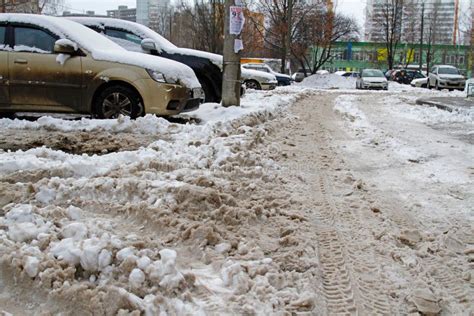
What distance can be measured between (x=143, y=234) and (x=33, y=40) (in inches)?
233

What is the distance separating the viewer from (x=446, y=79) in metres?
32.2

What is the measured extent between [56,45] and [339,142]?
180 inches

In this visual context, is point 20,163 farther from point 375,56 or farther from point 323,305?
point 375,56

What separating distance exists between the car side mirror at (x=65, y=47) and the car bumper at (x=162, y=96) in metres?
1.11

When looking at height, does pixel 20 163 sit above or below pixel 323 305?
above

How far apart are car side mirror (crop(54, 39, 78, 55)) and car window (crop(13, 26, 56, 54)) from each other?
224 mm

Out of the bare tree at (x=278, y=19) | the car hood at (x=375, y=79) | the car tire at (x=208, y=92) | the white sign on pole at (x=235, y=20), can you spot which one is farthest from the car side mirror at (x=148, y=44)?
the bare tree at (x=278, y=19)

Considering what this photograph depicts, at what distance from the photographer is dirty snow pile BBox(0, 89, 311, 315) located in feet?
7.86

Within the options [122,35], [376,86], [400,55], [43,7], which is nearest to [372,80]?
[376,86]

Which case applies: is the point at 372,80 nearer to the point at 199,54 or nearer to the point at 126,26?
the point at 199,54

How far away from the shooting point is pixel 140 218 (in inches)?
136

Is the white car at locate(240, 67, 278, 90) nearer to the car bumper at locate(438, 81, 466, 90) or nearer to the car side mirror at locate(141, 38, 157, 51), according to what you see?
the car side mirror at locate(141, 38, 157, 51)

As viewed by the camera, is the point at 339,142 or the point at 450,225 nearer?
the point at 450,225

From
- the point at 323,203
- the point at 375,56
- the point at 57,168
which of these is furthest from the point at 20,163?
the point at 375,56
